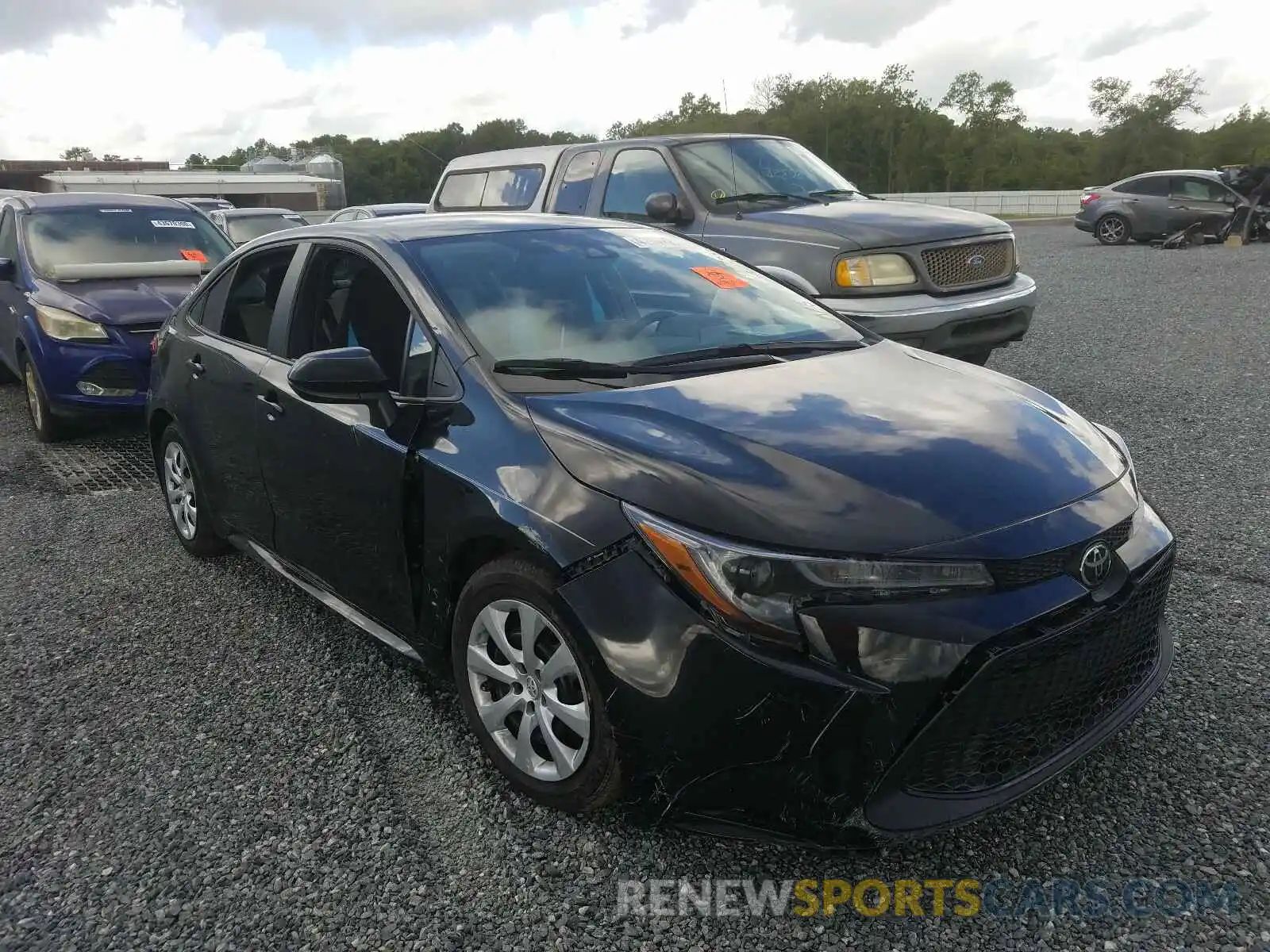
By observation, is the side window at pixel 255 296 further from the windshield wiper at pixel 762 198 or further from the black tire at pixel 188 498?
the windshield wiper at pixel 762 198

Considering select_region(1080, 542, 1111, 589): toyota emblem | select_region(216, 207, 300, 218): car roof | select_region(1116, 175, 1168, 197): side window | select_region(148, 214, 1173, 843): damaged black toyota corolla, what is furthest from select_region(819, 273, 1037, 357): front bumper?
select_region(1116, 175, 1168, 197): side window

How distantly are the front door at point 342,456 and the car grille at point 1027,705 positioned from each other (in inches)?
64.8

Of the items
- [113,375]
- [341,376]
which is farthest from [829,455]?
[113,375]

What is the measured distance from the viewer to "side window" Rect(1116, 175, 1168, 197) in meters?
20.3

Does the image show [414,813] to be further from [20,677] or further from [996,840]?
[20,677]

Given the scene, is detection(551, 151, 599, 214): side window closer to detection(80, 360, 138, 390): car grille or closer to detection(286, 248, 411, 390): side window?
detection(80, 360, 138, 390): car grille

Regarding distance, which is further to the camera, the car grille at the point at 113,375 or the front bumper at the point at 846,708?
the car grille at the point at 113,375

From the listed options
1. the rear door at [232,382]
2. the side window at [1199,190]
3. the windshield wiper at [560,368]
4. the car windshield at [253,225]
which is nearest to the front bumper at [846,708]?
the windshield wiper at [560,368]

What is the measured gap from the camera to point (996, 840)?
2.54 metres

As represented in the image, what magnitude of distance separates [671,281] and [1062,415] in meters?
1.41

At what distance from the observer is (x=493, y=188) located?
8797mm

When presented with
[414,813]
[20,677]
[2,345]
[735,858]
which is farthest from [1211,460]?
[2,345]

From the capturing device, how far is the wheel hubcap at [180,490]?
4762mm

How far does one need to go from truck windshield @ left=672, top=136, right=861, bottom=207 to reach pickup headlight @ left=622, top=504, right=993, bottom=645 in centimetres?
564
